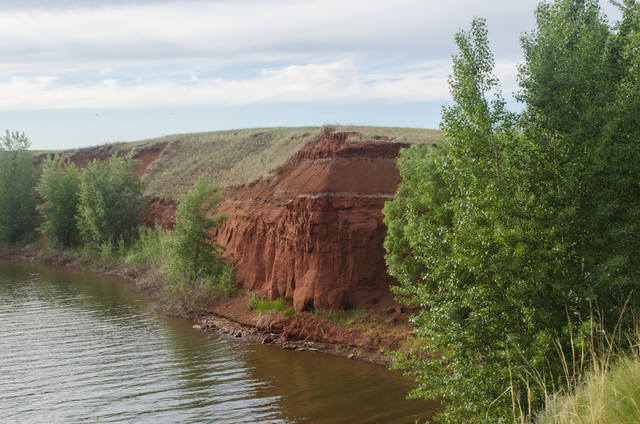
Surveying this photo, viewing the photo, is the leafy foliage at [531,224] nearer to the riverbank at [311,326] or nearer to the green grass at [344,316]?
the riverbank at [311,326]

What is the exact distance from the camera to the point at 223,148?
60.9 metres

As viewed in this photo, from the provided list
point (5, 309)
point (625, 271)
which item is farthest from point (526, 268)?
point (5, 309)

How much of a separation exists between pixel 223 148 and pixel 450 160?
49.0 m

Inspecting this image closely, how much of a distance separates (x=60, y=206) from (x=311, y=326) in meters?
38.0

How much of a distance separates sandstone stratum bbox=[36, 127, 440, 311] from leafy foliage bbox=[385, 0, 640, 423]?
41.8 ft

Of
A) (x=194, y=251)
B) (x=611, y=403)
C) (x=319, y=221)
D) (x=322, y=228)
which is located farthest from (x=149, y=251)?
(x=611, y=403)

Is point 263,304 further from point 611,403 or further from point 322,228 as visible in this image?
point 611,403

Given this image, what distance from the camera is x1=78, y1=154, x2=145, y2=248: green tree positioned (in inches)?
1884

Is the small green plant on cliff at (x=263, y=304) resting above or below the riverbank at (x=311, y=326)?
above

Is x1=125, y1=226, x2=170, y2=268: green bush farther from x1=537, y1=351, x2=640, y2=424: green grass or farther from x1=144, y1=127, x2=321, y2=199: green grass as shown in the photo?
x1=537, y1=351, x2=640, y2=424: green grass

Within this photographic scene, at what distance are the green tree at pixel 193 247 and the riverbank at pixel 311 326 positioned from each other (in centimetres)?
165

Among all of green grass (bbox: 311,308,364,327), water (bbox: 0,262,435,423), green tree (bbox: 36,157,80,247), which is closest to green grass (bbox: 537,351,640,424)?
water (bbox: 0,262,435,423)

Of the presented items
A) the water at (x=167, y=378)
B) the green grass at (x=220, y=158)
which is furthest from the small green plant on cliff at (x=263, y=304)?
the green grass at (x=220, y=158)

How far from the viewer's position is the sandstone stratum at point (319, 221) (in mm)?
27125
